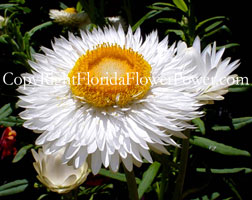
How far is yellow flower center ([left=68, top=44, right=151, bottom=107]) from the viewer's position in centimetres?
116

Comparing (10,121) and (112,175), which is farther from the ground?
(10,121)

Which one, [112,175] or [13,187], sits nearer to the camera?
[112,175]

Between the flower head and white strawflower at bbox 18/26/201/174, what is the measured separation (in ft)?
2.21

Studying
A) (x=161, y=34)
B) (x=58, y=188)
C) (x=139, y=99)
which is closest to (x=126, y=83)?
(x=139, y=99)

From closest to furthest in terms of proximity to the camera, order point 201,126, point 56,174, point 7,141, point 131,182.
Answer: point 131,182, point 56,174, point 201,126, point 7,141

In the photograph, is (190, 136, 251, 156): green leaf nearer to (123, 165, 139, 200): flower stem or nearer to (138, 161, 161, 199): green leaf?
(138, 161, 161, 199): green leaf

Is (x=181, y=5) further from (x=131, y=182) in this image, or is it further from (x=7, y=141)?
(x=7, y=141)

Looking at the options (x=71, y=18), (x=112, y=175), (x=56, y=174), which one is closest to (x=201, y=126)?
(x=112, y=175)

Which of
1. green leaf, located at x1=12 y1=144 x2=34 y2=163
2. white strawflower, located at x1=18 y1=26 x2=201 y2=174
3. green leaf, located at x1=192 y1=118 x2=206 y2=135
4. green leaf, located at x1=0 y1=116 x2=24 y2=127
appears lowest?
green leaf, located at x1=12 y1=144 x2=34 y2=163

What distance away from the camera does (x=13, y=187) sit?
64.0 inches

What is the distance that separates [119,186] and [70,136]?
672 millimetres

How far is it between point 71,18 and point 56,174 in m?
1.20

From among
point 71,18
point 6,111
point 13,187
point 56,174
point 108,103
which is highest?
point 71,18

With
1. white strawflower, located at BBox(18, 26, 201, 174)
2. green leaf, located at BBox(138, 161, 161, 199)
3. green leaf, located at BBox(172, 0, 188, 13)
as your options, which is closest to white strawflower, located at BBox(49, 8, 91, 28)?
green leaf, located at BBox(172, 0, 188, 13)
